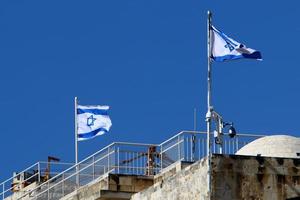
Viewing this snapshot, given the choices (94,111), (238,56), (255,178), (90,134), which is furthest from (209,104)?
(94,111)

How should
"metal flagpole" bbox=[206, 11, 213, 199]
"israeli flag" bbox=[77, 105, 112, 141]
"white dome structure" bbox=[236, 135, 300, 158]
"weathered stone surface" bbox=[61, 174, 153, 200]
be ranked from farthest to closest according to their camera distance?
"israeli flag" bbox=[77, 105, 112, 141] → "weathered stone surface" bbox=[61, 174, 153, 200] → "white dome structure" bbox=[236, 135, 300, 158] → "metal flagpole" bbox=[206, 11, 213, 199]

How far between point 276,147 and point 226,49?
388 cm

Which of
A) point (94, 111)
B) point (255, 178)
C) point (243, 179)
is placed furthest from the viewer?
point (94, 111)

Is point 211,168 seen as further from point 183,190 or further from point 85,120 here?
point 85,120

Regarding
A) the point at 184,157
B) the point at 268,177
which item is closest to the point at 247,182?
the point at 268,177

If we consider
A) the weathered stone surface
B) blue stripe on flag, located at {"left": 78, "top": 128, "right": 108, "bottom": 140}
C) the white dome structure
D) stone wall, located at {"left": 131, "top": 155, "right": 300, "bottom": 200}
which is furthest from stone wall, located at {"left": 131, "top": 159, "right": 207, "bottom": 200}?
blue stripe on flag, located at {"left": 78, "top": 128, "right": 108, "bottom": 140}

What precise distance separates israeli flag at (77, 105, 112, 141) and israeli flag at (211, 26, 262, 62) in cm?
1435

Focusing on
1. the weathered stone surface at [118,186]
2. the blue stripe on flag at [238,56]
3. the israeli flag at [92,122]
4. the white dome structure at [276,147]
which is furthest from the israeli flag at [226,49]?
the israeli flag at [92,122]

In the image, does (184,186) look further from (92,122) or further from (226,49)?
(92,122)

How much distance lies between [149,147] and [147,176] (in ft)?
4.58

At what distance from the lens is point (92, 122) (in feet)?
239

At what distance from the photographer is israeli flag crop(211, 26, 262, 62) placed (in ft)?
191

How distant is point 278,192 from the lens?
5594cm

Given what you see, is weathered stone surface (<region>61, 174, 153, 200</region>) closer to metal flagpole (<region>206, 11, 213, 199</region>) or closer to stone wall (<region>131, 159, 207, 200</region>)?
stone wall (<region>131, 159, 207, 200</region>)
